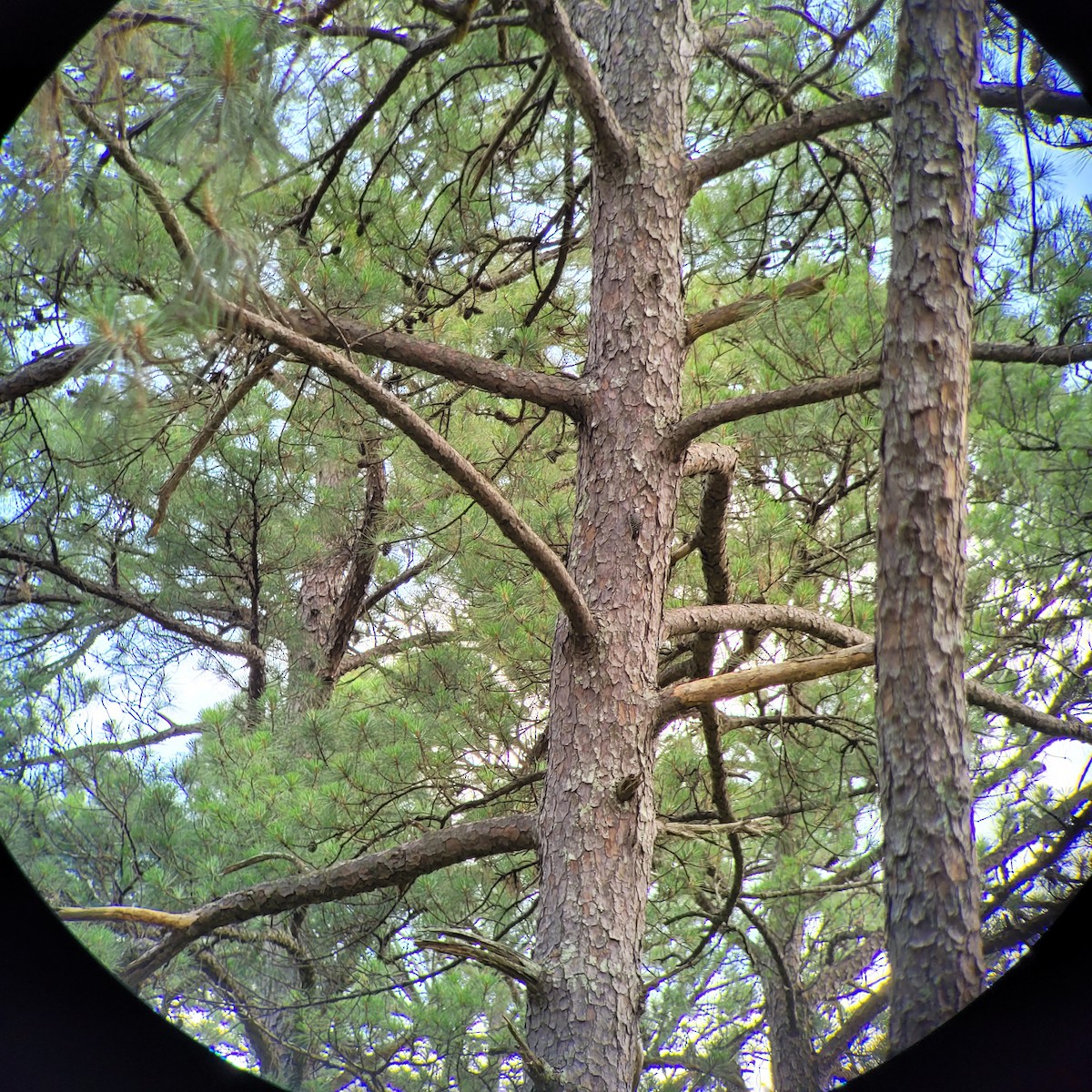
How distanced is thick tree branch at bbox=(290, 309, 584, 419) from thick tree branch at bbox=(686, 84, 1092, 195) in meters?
0.72

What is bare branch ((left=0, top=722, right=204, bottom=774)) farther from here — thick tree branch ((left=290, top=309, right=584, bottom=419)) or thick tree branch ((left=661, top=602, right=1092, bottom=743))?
thick tree branch ((left=661, top=602, right=1092, bottom=743))

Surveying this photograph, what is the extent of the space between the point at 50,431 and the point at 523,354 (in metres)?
2.19

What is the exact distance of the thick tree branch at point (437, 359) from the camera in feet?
7.94

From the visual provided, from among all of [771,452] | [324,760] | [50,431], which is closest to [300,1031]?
[324,760]

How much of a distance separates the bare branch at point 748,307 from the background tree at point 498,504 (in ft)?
0.06

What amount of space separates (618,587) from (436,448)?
0.58 meters

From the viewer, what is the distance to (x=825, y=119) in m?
2.43

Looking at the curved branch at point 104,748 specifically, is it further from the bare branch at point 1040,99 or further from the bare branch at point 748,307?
the bare branch at point 1040,99

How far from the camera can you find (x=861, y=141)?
3.57m

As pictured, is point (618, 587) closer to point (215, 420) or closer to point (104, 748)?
point (215, 420)

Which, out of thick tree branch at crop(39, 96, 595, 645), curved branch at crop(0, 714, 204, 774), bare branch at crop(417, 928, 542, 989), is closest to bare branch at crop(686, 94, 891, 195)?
thick tree branch at crop(39, 96, 595, 645)

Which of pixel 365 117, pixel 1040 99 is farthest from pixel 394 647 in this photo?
pixel 1040 99

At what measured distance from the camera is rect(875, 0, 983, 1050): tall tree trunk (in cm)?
143

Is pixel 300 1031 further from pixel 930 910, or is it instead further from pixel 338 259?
pixel 930 910
